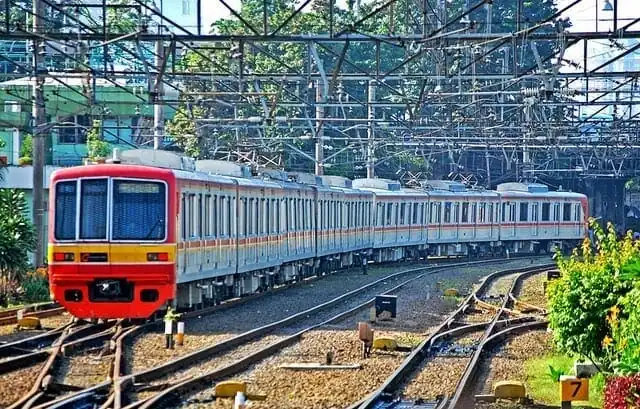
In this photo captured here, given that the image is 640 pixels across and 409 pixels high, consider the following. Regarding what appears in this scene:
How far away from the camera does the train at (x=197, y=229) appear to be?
57.0ft

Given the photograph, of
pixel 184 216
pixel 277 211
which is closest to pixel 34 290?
pixel 184 216

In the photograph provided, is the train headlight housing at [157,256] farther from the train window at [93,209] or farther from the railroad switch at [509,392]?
the railroad switch at [509,392]

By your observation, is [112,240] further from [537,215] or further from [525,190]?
[537,215]

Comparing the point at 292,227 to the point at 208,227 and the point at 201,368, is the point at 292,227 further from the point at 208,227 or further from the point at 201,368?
the point at 201,368

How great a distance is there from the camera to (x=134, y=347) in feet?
50.8

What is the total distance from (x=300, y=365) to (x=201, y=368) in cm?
100

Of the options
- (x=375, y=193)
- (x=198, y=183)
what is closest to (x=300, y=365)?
(x=198, y=183)

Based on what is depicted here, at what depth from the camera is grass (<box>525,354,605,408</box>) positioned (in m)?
11.8

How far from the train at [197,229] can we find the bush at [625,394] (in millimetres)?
9639

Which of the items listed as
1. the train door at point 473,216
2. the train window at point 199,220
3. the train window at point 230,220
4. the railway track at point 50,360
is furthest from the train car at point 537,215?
the railway track at point 50,360

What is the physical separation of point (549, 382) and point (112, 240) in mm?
6504

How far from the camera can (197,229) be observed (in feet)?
64.8

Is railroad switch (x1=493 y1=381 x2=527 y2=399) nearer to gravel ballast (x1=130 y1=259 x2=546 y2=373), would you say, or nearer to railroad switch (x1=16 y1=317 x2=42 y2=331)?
gravel ballast (x1=130 y1=259 x2=546 y2=373)

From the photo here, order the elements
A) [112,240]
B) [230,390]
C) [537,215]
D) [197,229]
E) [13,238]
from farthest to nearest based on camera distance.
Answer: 1. [537,215]
2. [13,238]
3. [197,229]
4. [112,240]
5. [230,390]
